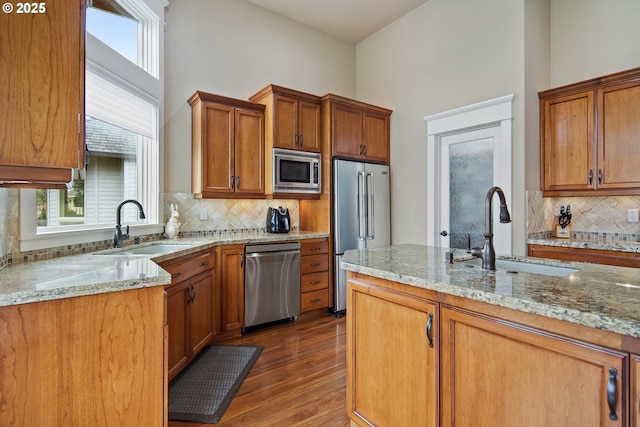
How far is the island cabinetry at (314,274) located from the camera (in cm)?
356

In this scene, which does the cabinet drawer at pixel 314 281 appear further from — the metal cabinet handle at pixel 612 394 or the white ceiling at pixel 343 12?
the white ceiling at pixel 343 12

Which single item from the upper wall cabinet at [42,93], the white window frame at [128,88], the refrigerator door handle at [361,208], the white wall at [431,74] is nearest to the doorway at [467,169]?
the white wall at [431,74]

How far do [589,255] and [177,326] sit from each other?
3.39m

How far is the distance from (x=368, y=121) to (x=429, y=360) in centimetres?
330

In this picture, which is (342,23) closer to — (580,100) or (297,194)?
(297,194)

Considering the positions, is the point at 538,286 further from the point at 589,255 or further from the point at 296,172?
the point at 296,172

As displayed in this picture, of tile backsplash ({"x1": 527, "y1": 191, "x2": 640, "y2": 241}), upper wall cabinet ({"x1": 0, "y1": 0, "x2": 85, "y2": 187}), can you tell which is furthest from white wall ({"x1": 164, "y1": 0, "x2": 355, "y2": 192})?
tile backsplash ({"x1": 527, "y1": 191, "x2": 640, "y2": 241})

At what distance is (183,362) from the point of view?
7.82ft

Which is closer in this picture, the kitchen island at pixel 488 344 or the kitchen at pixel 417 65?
the kitchen island at pixel 488 344

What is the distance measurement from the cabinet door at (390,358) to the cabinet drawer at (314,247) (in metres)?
1.82

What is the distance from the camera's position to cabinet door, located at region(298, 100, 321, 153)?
146 inches

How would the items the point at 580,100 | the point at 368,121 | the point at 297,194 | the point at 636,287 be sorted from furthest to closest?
the point at 368,121, the point at 297,194, the point at 580,100, the point at 636,287

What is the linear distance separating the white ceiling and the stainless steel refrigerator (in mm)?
1971

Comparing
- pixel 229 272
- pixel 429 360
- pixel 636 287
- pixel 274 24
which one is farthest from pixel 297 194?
pixel 636 287
